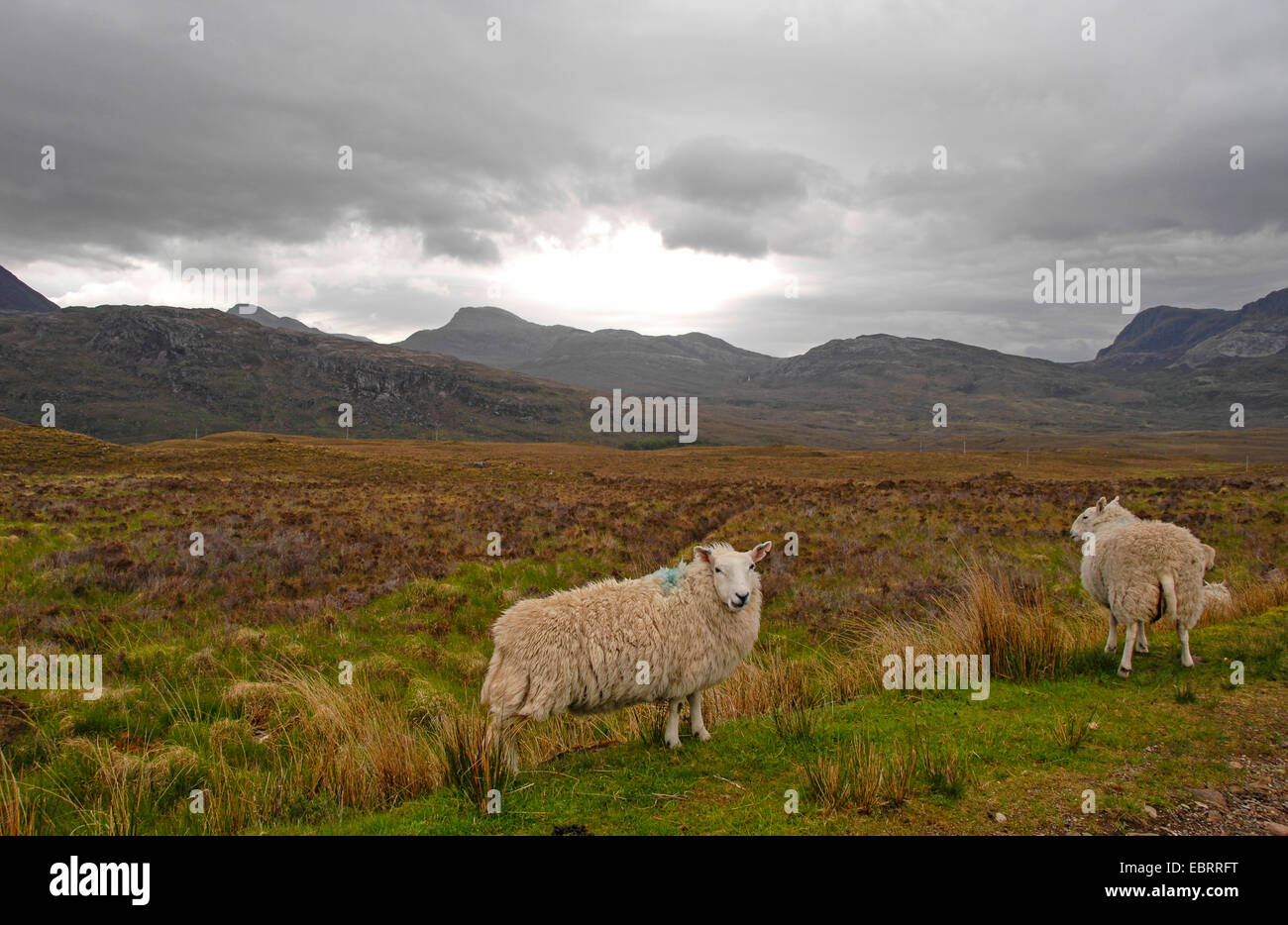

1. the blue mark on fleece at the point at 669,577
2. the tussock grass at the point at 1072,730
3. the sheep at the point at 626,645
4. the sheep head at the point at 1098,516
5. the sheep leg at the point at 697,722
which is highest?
the sheep head at the point at 1098,516

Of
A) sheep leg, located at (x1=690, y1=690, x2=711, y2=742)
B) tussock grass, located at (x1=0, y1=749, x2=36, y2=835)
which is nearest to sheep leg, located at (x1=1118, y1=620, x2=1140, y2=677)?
sheep leg, located at (x1=690, y1=690, x2=711, y2=742)

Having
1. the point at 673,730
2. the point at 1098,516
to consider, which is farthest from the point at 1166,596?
the point at 673,730

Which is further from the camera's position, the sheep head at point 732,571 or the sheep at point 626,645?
the sheep head at point 732,571

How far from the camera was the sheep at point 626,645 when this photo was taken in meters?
6.81

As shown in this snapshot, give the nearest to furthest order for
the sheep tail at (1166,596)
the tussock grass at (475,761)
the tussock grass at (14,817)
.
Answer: the tussock grass at (14,817)
the tussock grass at (475,761)
the sheep tail at (1166,596)

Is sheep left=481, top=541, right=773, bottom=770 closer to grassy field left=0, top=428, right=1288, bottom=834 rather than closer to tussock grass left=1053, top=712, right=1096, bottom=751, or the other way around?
grassy field left=0, top=428, right=1288, bottom=834

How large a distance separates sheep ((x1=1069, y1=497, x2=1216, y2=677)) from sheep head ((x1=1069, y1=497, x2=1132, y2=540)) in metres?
1.47

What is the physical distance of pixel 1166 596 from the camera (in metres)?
8.52

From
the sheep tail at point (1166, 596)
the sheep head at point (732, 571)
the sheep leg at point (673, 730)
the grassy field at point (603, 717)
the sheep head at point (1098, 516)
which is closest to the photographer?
the grassy field at point (603, 717)

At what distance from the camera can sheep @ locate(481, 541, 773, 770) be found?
681cm

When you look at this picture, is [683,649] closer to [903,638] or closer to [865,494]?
[903,638]

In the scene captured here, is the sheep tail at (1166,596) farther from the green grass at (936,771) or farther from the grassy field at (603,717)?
the green grass at (936,771)

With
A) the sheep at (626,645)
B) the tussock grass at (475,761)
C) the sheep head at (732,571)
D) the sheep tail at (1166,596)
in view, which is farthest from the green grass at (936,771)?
the sheep head at (732,571)
